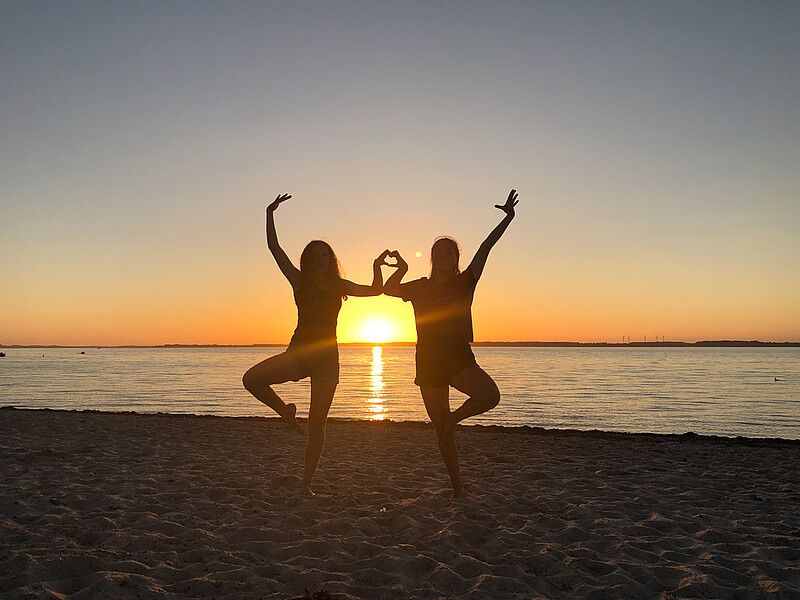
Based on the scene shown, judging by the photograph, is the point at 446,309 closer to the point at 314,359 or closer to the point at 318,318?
the point at 318,318

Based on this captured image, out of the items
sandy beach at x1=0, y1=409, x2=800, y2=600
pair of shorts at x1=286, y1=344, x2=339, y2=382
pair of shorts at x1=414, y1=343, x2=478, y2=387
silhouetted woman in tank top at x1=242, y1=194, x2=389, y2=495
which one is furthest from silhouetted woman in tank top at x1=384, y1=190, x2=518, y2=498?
sandy beach at x1=0, y1=409, x2=800, y2=600

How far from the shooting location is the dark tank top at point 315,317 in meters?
5.39

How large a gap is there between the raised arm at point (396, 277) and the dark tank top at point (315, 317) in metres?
0.50

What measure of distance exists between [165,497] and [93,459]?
2.85m

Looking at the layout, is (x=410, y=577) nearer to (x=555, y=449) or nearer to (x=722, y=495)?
(x=722, y=495)

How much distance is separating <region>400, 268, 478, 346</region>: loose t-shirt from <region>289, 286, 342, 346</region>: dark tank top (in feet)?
2.82

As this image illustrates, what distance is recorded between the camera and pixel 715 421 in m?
20.1

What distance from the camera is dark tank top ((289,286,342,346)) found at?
539 centimetres

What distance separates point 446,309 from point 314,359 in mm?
1356

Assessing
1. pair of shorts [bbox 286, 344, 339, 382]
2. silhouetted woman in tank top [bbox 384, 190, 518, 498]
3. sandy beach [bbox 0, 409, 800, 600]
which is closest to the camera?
sandy beach [bbox 0, 409, 800, 600]

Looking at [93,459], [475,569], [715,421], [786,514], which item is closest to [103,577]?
[475,569]

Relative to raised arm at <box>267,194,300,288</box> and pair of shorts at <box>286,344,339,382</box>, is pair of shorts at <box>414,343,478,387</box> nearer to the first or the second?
pair of shorts at <box>286,344,339,382</box>

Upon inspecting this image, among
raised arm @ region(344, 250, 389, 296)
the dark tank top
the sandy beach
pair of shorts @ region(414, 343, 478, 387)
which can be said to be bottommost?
the sandy beach

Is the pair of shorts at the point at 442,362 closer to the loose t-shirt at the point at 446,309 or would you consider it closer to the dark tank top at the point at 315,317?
the loose t-shirt at the point at 446,309
